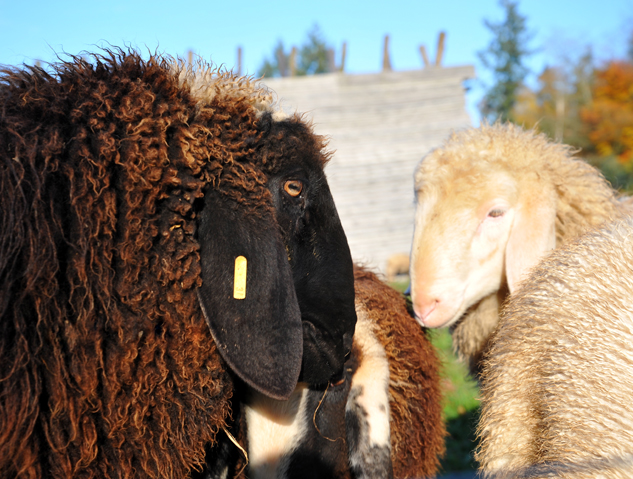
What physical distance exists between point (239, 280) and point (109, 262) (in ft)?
1.53

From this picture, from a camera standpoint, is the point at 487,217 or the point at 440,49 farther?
the point at 440,49

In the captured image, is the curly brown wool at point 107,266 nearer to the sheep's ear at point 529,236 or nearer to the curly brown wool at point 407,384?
the curly brown wool at point 407,384

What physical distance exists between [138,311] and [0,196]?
1.94 ft

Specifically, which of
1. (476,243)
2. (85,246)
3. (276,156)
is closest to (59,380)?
(85,246)

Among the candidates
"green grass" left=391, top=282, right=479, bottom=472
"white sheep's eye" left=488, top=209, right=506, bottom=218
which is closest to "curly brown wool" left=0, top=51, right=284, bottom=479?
"white sheep's eye" left=488, top=209, right=506, bottom=218

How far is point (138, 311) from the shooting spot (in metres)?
1.78

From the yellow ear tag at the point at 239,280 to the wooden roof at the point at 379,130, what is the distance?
16463mm

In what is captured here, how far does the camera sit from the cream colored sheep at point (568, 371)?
4.94 ft

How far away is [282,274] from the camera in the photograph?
192 centimetres

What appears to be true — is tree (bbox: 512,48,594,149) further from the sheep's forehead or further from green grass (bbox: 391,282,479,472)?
the sheep's forehead

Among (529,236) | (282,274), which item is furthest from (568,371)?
(529,236)

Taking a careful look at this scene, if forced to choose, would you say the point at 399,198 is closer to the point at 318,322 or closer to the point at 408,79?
the point at 408,79

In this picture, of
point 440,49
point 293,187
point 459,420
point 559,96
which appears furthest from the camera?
point 559,96

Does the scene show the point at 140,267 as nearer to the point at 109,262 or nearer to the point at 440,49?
the point at 109,262
